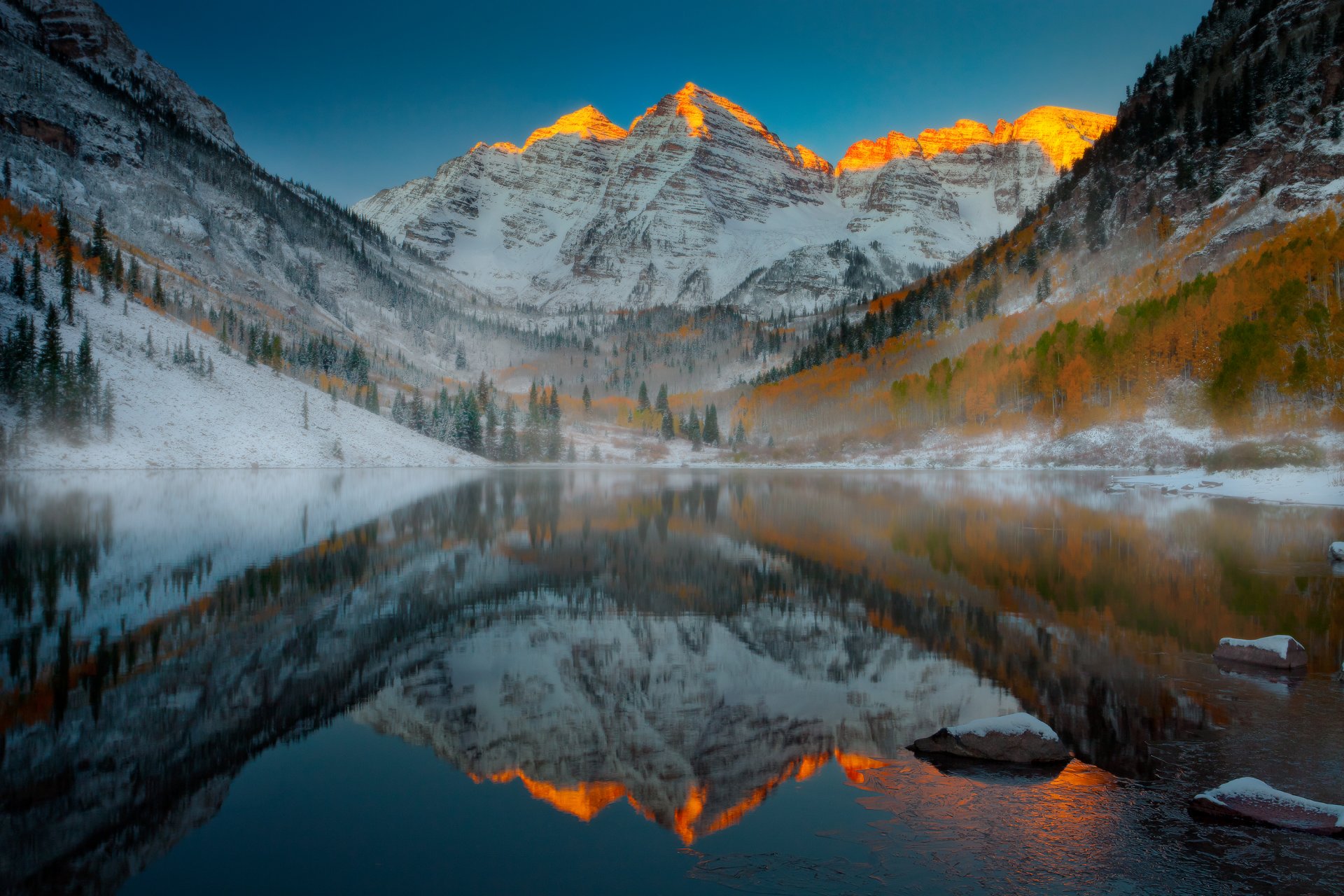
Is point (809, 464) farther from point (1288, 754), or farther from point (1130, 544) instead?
point (1288, 754)

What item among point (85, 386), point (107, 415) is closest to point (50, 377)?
point (85, 386)

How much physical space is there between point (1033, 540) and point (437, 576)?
79.5 feet

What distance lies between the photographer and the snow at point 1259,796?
812 cm

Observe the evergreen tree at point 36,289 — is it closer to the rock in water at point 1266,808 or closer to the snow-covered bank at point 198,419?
the snow-covered bank at point 198,419

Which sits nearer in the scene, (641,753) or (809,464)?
(641,753)

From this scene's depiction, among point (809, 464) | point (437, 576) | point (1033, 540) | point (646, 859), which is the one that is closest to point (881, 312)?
point (809, 464)

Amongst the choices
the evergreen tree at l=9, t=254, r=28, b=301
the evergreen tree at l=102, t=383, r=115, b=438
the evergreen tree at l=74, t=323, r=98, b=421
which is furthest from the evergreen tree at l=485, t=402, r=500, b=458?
the evergreen tree at l=9, t=254, r=28, b=301

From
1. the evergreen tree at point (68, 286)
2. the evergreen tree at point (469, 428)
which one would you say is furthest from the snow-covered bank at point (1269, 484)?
the evergreen tree at point (68, 286)

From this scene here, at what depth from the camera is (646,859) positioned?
7.94m

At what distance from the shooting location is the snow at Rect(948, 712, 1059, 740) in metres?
10.2

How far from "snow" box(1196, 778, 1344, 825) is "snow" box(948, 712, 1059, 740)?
1983 mm

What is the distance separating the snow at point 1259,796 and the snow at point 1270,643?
6942 mm

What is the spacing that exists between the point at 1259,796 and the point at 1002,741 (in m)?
2.79

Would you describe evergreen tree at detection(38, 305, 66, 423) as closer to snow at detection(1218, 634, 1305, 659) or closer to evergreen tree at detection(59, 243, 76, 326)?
evergreen tree at detection(59, 243, 76, 326)
